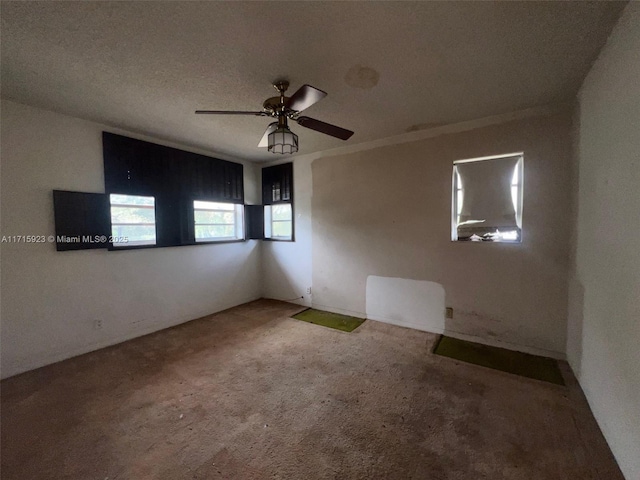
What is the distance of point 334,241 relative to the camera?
3990 mm

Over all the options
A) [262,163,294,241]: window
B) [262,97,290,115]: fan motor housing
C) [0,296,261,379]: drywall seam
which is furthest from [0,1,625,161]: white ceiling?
[0,296,261,379]: drywall seam

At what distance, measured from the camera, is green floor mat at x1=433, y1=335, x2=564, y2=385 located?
2316mm

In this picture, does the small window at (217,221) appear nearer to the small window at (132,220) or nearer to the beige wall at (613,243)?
the small window at (132,220)

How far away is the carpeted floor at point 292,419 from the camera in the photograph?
1.46 meters

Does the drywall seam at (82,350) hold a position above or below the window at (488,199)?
below

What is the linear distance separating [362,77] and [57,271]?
3564 mm

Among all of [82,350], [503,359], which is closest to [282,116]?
[503,359]

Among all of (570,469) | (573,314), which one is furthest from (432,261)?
(570,469)

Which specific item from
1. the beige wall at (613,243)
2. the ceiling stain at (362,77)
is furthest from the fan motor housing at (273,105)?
the beige wall at (613,243)

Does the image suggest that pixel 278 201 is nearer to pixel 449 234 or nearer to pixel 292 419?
pixel 449 234

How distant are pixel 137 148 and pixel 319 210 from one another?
8.50 ft

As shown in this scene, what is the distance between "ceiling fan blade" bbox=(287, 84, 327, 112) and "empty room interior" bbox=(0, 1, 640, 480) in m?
0.06

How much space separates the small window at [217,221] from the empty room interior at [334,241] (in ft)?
0.23

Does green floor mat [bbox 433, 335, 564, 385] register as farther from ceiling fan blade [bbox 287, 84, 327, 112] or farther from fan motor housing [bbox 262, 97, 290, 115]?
fan motor housing [bbox 262, 97, 290, 115]
